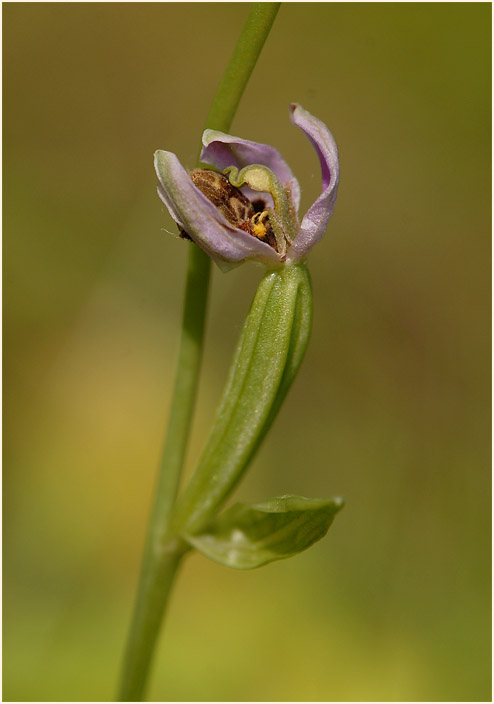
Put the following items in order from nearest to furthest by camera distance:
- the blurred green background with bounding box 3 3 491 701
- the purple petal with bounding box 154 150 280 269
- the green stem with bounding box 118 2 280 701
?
the purple petal with bounding box 154 150 280 269, the green stem with bounding box 118 2 280 701, the blurred green background with bounding box 3 3 491 701

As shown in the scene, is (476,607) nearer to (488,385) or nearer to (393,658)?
(393,658)

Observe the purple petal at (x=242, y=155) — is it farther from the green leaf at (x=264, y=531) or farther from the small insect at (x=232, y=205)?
the green leaf at (x=264, y=531)

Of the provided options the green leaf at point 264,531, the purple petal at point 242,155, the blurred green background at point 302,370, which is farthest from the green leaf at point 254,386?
the blurred green background at point 302,370

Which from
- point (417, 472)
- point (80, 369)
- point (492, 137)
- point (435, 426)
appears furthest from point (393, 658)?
point (492, 137)

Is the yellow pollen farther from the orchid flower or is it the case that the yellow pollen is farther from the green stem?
the green stem

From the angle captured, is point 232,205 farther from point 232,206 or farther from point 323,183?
point 323,183

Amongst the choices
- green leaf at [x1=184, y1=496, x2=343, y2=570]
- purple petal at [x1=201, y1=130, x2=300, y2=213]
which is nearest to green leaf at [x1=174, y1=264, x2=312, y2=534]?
green leaf at [x1=184, y1=496, x2=343, y2=570]
